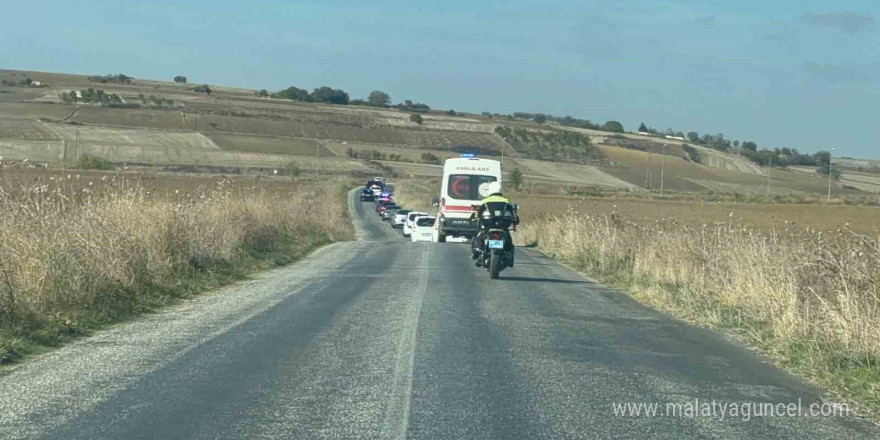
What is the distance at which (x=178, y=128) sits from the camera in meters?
97.6

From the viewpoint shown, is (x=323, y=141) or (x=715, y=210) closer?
(x=715, y=210)

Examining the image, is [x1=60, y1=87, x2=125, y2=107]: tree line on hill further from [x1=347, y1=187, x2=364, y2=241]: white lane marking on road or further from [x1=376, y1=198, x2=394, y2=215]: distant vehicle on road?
[x1=376, y1=198, x2=394, y2=215]: distant vehicle on road

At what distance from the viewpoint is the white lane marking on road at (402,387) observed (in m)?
6.90

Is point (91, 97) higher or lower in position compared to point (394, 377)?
higher

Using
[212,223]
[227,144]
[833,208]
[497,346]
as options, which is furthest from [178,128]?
[497,346]

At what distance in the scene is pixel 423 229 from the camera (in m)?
44.6

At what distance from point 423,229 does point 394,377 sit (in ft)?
118

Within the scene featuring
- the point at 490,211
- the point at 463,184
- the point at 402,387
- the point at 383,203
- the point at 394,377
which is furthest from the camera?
the point at 383,203

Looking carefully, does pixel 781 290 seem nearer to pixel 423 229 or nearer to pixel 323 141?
pixel 423 229

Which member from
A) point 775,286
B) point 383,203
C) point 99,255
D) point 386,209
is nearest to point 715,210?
point 386,209

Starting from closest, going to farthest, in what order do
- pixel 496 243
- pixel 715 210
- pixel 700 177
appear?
1. pixel 496 243
2. pixel 715 210
3. pixel 700 177

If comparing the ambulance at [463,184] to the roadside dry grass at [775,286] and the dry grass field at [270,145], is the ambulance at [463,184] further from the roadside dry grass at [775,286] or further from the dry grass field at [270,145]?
the dry grass field at [270,145]

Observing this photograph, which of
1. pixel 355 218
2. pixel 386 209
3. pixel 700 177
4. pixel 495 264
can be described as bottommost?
pixel 355 218

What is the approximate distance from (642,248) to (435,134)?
97244mm
